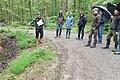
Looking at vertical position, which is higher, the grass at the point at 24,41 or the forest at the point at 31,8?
the forest at the point at 31,8

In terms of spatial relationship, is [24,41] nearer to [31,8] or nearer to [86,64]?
[86,64]

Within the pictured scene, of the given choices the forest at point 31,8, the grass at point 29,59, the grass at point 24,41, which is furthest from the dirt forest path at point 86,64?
the forest at point 31,8

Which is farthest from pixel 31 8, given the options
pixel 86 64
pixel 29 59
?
pixel 86 64

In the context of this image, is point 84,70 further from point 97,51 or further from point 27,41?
point 27,41

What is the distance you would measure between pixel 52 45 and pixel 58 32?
5542 millimetres

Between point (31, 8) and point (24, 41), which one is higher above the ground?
point (31, 8)

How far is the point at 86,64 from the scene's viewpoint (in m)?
13.7

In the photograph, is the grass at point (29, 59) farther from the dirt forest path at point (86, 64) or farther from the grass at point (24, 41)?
the grass at point (24, 41)

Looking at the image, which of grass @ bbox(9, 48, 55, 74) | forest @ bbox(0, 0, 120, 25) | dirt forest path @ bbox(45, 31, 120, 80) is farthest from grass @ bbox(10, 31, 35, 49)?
forest @ bbox(0, 0, 120, 25)

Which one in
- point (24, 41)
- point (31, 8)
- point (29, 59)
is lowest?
point (29, 59)

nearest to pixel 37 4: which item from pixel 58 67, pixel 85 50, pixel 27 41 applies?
pixel 27 41

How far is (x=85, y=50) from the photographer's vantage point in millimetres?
16922

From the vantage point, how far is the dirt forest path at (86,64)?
39.1 ft

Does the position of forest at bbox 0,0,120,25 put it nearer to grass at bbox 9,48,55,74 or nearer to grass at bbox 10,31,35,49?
grass at bbox 10,31,35,49
